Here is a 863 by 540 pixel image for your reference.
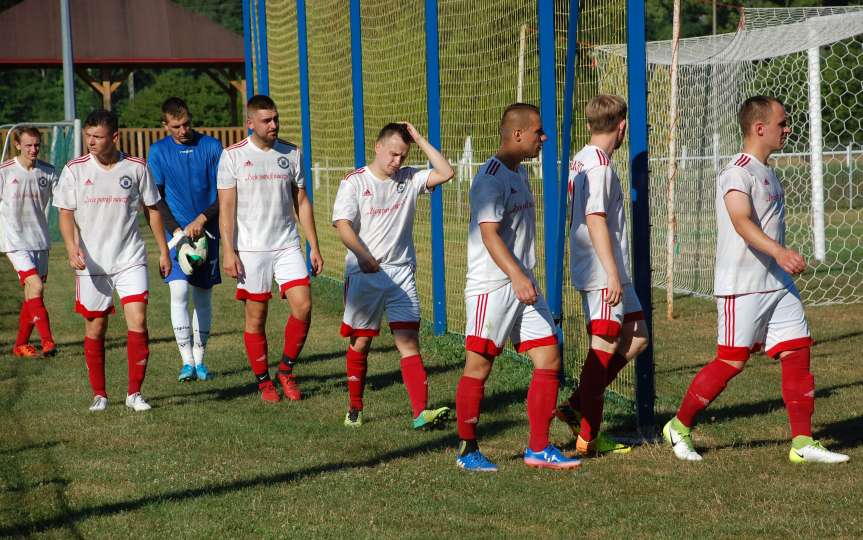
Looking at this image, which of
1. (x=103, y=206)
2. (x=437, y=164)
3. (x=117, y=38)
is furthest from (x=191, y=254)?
→ (x=117, y=38)

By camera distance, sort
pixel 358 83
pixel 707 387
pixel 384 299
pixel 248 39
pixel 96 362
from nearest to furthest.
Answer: pixel 707 387 < pixel 384 299 < pixel 96 362 < pixel 358 83 < pixel 248 39

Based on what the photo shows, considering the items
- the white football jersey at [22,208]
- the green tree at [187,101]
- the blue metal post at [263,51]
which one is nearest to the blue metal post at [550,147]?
the white football jersey at [22,208]

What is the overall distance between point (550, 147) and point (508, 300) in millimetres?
2758

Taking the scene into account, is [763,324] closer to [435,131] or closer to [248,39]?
[435,131]

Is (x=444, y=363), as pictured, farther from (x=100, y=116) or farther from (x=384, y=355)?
(x=100, y=116)

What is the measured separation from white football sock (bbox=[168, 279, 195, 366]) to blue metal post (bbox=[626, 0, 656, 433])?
3.96 meters

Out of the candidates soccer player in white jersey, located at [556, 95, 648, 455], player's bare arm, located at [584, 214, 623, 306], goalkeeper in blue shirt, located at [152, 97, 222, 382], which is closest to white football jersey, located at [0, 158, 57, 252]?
goalkeeper in blue shirt, located at [152, 97, 222, 382]

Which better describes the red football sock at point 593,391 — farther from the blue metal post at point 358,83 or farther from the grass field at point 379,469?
the blue metal post at point 358,83

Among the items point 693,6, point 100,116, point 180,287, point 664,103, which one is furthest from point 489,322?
point 693,6

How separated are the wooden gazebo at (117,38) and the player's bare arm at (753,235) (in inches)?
1327

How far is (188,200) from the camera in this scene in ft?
32.0

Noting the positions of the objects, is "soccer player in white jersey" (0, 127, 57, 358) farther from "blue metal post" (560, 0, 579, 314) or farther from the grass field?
"blue metal post" (560, 0, 579, 314)

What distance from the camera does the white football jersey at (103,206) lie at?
26.5ft

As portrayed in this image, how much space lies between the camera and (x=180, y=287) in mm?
9781
